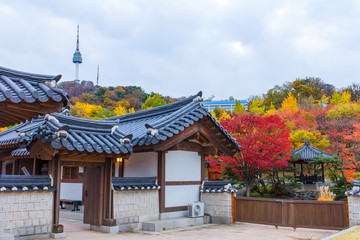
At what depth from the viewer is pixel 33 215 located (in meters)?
7.86

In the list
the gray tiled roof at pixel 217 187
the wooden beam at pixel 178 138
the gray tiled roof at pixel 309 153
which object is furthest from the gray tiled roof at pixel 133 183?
the gray tiled roof at pixel 309 153

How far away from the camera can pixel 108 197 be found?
970 centimetres

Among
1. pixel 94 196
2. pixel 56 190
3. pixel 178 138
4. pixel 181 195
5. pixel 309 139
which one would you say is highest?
pixel 309 139

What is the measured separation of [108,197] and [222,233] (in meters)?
4.00

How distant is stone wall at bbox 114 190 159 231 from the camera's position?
9.91m

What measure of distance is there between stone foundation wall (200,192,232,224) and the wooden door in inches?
187

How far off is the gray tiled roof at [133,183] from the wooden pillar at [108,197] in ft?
0.62

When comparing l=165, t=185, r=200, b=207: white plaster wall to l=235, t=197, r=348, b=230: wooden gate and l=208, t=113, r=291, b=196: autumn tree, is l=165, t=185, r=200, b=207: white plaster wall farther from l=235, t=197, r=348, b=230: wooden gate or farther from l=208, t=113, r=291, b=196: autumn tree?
l=208, t=113, r=291, b=196: autumn tree

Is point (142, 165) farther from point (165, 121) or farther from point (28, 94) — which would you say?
point (28, 94)

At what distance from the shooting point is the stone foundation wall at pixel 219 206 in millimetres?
12234

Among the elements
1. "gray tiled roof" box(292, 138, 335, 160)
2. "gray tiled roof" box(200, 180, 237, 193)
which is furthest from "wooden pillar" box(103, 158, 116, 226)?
"gray tiled roof" box(292, 138, 335, 160)

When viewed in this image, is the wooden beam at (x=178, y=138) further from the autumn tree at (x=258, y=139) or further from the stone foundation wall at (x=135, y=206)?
the autumn tree at (x=258, y=139)

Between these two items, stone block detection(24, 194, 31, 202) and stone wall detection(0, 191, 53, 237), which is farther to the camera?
stone block detection(24, 194, 31, 202)


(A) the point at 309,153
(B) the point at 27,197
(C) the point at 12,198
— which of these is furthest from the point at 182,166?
(A) the point at 309,153
